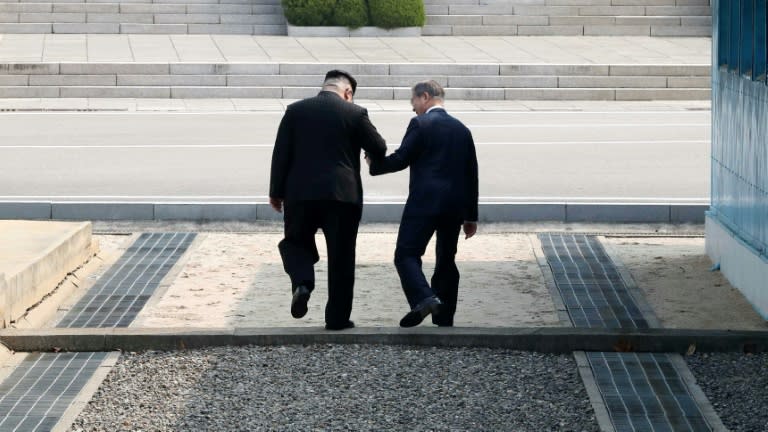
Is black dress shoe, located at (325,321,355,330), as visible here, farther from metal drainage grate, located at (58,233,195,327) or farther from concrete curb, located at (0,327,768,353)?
metal drainage grate, located at (58,233,195,327)

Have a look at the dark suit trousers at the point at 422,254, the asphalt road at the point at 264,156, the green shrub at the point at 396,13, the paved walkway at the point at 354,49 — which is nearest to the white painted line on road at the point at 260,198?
the asphalt road at the point at 264,156

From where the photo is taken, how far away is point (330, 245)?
794 cm

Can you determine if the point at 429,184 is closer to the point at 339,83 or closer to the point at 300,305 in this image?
the point at 339,83

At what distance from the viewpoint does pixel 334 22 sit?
2847cm

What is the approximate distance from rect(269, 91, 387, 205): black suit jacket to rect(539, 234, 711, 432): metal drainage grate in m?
1.63

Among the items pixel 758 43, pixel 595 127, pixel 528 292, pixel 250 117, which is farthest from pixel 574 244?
pixel 250 117

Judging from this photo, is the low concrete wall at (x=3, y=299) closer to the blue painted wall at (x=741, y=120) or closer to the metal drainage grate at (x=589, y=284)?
the metal drainage grate at (x=589, y=284)

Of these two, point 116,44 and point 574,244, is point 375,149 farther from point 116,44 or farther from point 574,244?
point 116,44

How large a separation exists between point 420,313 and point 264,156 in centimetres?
840

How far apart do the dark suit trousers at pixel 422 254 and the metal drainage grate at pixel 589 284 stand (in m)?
0.82

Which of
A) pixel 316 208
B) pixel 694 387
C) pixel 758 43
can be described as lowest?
pixel 694 387

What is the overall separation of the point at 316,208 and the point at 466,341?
1.09 metres

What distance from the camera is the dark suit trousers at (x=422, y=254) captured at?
26.1 ft

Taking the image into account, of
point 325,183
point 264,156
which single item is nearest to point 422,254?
point 325,183
